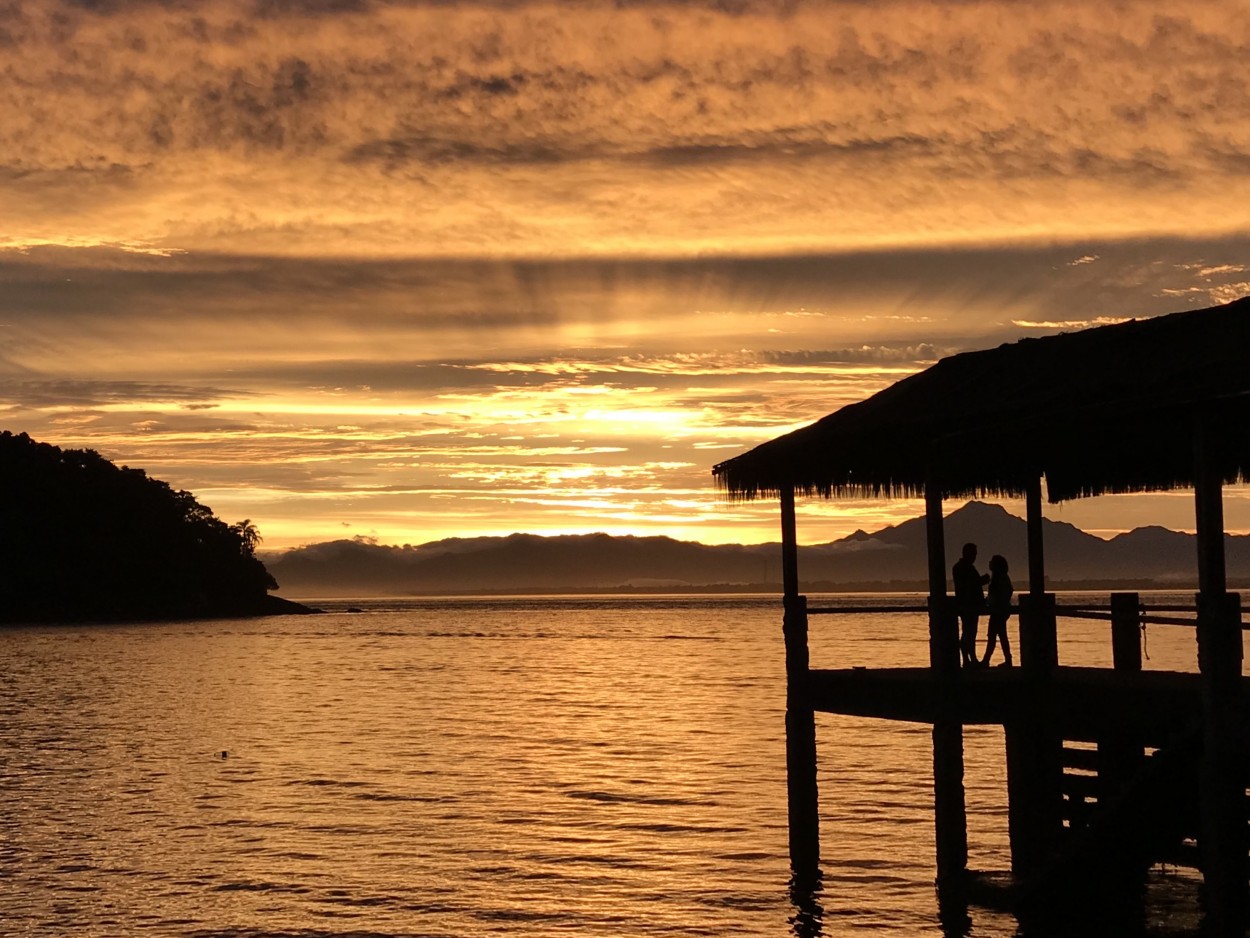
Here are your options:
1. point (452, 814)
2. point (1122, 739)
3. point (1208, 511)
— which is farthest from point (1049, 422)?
point (452, 814)

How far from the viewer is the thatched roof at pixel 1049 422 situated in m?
12.9

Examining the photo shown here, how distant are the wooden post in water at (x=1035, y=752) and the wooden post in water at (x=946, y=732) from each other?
0.76 metres

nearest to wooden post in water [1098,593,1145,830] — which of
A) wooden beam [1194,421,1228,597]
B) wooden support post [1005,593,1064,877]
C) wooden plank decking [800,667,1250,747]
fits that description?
wooden plank decking [800,667,1250,747]

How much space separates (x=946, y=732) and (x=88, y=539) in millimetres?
166901

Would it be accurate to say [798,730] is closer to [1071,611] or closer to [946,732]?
[946,732]

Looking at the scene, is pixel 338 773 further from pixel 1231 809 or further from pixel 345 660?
pixel 345 660

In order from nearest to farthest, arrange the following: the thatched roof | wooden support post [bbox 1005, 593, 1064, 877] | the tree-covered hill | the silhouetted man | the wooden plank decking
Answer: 1. the thatched roof
2. the wooden plank decking
3. wooden support post [bbox 1005, 593, 1064, 877]
4. the silhouetted man
5. the tree-covered hill

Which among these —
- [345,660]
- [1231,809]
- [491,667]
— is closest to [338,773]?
[1231,809]

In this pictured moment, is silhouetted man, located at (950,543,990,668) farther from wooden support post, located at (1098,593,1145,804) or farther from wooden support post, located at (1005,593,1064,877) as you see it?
wooden support post, located at (1098,593,1145,804)

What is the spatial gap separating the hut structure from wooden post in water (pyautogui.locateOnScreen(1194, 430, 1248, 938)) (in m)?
0.02

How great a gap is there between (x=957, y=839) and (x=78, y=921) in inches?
443

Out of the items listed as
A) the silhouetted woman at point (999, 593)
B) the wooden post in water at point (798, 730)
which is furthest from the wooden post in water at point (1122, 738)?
the wooden post in water at point (798, 730)

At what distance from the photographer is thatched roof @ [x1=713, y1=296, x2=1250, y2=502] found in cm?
1291

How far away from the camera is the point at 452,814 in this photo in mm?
27547
